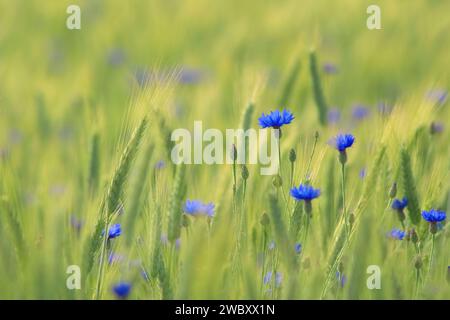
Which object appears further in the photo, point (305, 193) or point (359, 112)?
point (359, 112)

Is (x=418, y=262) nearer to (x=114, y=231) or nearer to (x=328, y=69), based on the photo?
(x=114, y=231)

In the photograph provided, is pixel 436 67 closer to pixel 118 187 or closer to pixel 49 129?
pixel 49 129

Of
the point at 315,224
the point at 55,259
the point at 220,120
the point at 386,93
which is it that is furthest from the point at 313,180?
the point at 386,93

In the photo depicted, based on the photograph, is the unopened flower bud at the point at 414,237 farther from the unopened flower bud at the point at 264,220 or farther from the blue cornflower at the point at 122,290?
the blue cornflower at the point at 122,290

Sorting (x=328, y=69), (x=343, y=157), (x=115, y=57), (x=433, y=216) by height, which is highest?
(x=115, y=57)

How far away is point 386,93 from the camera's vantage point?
3.58 metres

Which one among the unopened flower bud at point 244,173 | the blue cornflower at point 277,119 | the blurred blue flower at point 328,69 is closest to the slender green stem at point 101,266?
the unopened flower bud at point 244,173

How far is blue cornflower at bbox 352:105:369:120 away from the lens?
3.00 metres

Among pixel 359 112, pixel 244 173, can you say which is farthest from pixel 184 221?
pixel 359 112

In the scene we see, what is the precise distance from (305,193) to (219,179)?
317 mm

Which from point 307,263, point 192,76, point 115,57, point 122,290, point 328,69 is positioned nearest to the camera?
point 122,290

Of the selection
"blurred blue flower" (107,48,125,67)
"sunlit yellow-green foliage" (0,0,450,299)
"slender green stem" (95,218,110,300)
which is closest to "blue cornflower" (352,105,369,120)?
"sunlit yellow-green foliage" (0,0,450,299)

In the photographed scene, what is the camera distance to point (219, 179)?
1.82 m

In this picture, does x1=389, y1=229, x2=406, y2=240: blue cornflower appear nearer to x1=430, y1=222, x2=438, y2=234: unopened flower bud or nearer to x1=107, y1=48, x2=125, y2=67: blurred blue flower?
x1=430, y1=222, x2=438, y2=234: unopened flower bud
